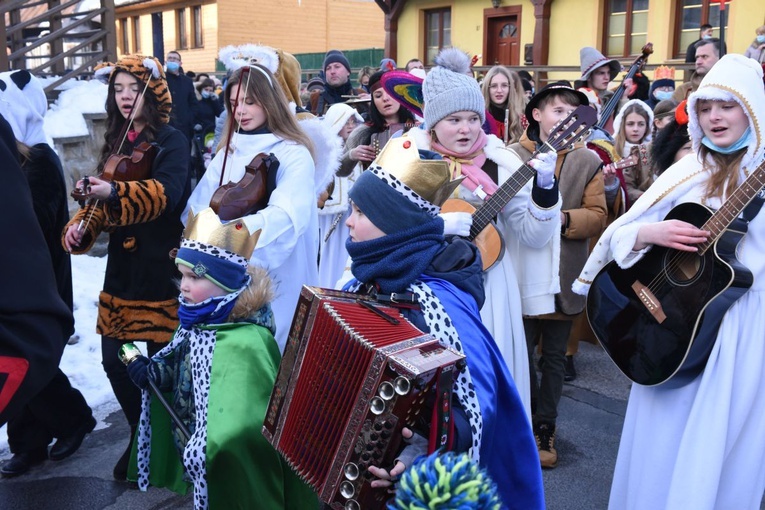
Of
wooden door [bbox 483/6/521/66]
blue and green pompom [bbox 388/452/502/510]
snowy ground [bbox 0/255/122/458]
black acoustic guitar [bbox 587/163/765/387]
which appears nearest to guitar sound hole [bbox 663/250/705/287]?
black acoustic guitar [bbox 587/163/765/387]

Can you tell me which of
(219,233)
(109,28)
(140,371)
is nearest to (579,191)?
(219,233)

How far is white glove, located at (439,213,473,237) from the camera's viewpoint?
3.30m

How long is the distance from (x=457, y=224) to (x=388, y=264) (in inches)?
39.7

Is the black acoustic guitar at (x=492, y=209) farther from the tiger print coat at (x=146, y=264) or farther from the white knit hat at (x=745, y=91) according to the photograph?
the tiger print coat at (x=146, y=264)

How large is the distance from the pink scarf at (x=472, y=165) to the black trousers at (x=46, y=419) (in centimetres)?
248

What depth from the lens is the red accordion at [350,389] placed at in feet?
6.20

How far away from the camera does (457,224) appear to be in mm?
3320

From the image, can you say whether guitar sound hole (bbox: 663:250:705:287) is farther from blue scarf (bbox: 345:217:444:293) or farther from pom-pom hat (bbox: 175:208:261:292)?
pom-pom hat (bbox: 175:208:261:292)

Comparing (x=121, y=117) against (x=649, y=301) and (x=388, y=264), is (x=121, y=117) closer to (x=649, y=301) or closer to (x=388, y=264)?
(x=388, y=264)

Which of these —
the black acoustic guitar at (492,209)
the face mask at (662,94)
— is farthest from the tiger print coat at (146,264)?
the face mask at (662,94)

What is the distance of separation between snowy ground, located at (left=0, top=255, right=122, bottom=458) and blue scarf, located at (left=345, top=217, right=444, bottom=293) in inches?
128

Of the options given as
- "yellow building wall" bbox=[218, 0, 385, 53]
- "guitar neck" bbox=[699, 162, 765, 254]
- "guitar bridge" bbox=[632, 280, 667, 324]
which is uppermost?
"yellow building wall" bbox=[218, 0, 385, 53]

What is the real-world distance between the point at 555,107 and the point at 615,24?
1584 centimetres

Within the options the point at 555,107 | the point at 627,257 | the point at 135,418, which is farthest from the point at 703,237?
the point at 135,418
